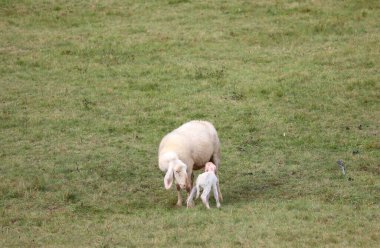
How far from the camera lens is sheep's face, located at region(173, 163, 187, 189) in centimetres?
1445

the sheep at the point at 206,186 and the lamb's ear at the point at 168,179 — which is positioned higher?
the lamb's ear at the point at 168,179

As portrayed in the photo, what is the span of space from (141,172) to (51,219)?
351 centimetres

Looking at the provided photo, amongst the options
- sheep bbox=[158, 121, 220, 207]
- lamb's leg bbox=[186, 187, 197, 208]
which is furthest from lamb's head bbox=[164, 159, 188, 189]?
lamb's leg bbox=[186, 187, 197, 208]

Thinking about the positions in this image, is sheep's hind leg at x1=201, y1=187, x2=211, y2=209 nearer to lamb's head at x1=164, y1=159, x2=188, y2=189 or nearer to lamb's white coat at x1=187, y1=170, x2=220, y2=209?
lamb's white coat at x1=187, y1=170, x2=220, y2=209

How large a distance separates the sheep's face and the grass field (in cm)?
53

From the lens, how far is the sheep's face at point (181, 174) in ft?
47.4

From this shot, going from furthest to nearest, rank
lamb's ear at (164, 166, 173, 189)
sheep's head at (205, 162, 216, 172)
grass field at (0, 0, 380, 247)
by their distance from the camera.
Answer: sheep's head at (205, 162, 216, 172)
lamb's ear at (164, 166, 173, 189)
grass field at (0, 0, 380, 247)

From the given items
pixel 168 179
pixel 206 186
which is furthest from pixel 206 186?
pixel 168 179

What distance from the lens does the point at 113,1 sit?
32.0 metres

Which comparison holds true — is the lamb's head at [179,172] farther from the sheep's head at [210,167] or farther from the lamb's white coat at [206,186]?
the sheep's head at [210,167]

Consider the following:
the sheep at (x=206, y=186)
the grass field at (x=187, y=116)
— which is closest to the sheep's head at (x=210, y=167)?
the sheep at (x=206, y=186)

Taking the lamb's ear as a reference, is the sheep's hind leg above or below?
below

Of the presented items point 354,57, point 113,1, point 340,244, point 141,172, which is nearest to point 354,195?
point 340,244

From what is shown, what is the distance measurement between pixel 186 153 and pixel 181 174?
0.74 metres
